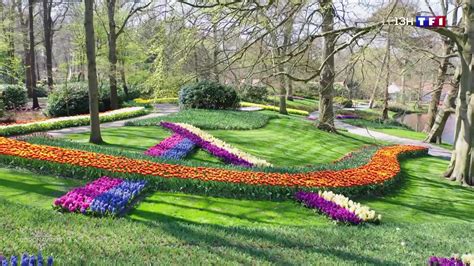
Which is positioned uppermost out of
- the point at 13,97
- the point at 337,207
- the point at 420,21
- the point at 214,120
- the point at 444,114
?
the point at 420,21

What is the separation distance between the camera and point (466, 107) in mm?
10570

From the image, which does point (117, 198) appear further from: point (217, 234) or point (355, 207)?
point (355, 207)

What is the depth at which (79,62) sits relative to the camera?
104 ft

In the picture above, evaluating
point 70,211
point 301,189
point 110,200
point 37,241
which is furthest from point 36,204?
point 301,189

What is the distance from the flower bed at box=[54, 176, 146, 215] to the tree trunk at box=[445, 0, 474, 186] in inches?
326

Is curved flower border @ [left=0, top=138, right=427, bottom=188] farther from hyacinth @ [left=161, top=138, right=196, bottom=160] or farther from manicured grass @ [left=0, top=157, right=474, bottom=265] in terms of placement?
hyacinth @ [left=161, top=138, right=196, bottom=160]

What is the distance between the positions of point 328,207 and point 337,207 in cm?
16

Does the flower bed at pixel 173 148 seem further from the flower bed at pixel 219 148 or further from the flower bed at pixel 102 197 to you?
the flower bed at pixel 102 197

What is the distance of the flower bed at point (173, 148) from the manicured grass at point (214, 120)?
354 centimetres

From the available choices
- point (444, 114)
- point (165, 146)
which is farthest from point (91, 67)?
point (444, 114)

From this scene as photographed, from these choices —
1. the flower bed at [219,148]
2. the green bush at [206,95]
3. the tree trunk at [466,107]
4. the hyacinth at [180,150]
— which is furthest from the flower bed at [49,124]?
the tree trunk at [466,107]

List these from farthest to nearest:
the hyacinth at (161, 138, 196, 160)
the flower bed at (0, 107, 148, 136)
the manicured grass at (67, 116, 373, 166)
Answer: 1. the flower bed at (0, 107, 148, 136)
2. the manicured grass at (67, 116, 373, 166)
3. the hyacinth at (161, 138, 196, 160)

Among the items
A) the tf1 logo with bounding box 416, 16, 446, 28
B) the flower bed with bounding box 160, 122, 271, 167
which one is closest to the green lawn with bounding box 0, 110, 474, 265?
the flower bed with bounding box 160, 122, 271, 167

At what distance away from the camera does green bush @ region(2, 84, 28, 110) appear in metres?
22.9
